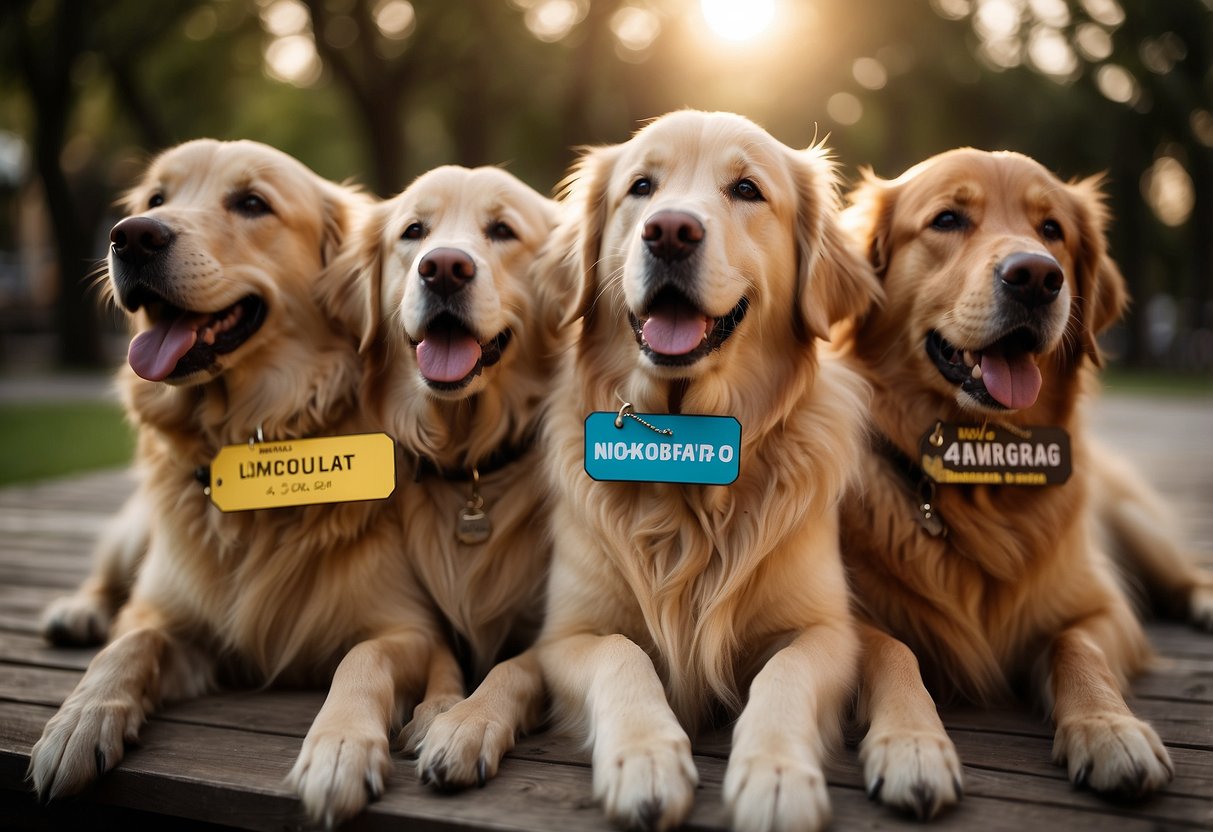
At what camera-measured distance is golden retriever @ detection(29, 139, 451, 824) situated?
2.40 m

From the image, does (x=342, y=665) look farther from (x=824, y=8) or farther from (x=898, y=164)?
(x=898, y=164)

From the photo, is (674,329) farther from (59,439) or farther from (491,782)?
(59,439)

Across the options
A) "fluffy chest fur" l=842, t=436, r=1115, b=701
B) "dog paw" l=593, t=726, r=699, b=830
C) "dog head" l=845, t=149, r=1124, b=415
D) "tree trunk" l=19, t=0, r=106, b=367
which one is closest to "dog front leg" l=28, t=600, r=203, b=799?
"dog paw" l=593, t=726, r=699, b=830

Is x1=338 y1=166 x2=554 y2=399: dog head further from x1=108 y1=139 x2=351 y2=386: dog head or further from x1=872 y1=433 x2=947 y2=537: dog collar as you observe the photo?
x1=872 y1=433 x2=947 y2=537: dog collar

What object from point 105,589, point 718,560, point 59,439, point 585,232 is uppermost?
point 59,439

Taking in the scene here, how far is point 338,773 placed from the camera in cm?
174

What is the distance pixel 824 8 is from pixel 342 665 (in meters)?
13.4

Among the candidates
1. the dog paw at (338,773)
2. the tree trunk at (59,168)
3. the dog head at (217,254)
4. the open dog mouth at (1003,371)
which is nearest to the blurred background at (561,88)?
the tree trunk at (59,168)

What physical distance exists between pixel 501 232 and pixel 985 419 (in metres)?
1.43

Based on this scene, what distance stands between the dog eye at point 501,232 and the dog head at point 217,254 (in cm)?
57

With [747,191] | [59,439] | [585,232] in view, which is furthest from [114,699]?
[59,439]

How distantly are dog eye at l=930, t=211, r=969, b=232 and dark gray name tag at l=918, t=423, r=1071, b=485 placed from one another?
0.53 metres

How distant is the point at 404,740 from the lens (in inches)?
81.2

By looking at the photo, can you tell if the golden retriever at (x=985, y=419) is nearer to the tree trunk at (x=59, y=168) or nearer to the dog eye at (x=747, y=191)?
the dog eye at (x=747, y=191)
